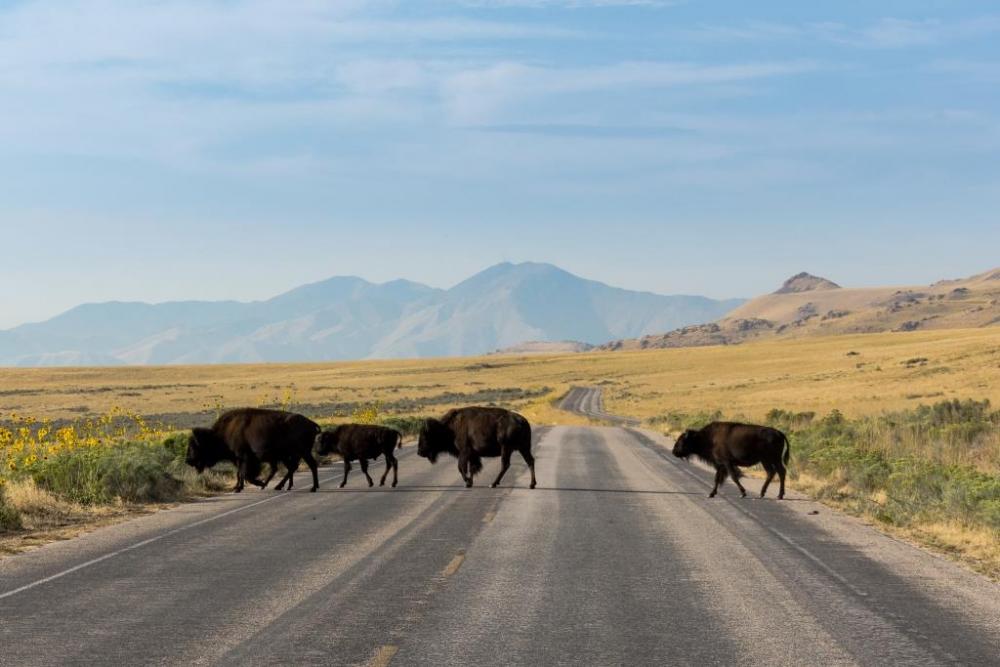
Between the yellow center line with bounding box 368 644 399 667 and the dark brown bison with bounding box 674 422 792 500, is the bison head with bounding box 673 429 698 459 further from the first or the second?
the yellow center line with bounding box 368 644 399 667

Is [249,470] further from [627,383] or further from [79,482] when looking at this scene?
[627,383]

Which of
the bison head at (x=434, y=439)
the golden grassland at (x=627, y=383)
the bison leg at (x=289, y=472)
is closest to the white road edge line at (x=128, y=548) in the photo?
the bison leg at (x=289, y=472)

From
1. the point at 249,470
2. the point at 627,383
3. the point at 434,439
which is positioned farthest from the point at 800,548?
the point at 627,383

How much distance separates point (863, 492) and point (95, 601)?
16.9 meters

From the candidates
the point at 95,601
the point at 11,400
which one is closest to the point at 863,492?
the point at 95,601

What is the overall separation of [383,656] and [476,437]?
1459cm

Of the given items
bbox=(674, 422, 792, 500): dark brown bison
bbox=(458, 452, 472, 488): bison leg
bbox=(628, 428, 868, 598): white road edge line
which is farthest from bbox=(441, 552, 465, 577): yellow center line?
bbox=(674, 422, 792, 500): dark brown bison

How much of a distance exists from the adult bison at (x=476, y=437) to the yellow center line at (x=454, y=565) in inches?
348

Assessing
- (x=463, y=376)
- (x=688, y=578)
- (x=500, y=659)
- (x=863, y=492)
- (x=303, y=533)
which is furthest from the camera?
(x=463, y=376)

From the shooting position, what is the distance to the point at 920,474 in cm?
2227

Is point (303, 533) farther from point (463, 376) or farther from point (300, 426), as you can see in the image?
point (463, 376)

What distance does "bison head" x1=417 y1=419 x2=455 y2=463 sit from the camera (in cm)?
2325

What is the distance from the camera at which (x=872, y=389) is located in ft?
271

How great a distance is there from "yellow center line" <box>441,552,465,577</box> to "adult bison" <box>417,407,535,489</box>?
29.0 feet
